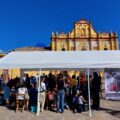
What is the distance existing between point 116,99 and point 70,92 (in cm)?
275

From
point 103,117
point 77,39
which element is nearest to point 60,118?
point 103,117

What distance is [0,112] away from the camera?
37.5 feet

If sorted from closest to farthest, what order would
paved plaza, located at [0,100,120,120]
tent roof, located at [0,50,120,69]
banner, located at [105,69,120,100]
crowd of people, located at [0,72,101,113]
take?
paved plaza, located at [0,100,120,120], tent roof, located at [0,50,120,69], crowd of people, located at [0,72,101,113], banner, located at [105,69,120,100]

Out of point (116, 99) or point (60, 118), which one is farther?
point (116, 99)

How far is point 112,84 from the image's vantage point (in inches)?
572

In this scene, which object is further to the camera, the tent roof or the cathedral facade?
the cathedral facade

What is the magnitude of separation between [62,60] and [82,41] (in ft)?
130

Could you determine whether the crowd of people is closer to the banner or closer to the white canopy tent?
the white canopy tent

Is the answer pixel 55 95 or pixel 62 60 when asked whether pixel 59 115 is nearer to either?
pixel 55 95

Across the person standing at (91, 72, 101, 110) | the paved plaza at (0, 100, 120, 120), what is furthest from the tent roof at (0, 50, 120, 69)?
the paved plaza at (0, 100, 120, 120)

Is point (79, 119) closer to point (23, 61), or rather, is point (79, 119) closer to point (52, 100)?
point (52, 100)

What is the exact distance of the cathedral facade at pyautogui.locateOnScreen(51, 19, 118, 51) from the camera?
50406 millimetres

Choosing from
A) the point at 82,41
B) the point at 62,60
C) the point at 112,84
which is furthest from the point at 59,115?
the point at 82,41

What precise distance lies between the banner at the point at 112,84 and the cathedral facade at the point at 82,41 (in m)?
35.8
